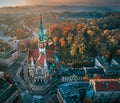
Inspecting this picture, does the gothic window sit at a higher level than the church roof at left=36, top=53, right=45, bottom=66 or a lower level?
lower

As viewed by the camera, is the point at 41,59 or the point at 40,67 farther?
the point at 41,59

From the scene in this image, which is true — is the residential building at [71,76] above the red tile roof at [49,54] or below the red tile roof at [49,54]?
below

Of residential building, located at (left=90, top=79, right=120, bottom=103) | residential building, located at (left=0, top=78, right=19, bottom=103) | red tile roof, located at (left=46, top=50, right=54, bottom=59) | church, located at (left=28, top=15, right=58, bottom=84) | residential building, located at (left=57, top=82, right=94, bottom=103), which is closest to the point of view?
residential building, located at (left=0, top=78, right=19, bottom=103)

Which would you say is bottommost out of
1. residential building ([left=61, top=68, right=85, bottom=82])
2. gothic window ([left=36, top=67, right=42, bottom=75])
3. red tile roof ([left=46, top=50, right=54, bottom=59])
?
residential building ([left=61, top=68, right=85, bottom=82])

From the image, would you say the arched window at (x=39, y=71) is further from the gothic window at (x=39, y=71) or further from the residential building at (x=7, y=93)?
the residential building at (x=7, y=93)

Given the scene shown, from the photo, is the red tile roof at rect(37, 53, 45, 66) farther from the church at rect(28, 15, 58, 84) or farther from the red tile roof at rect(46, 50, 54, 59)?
the red tile roof at rect(46, 50, 54, 59)

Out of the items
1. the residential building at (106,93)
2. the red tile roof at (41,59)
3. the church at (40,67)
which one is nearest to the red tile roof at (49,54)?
the church at (40,67)

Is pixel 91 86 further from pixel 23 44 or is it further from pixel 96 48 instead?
pixel 23 44

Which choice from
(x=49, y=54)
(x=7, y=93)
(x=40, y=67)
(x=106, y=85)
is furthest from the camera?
(x=49, y=54)

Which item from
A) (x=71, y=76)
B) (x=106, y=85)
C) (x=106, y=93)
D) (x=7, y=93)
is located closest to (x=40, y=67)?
(x=71, y=76)

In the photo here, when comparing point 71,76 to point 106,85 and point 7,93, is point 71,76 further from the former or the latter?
point 7,93

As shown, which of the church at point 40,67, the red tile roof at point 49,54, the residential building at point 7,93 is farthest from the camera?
the red tile roof at point 49,54

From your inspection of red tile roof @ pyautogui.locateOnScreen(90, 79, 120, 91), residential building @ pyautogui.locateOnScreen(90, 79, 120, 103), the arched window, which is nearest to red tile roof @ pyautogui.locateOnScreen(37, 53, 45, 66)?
the arched window

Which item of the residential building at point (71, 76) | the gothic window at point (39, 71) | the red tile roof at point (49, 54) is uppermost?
the red tile roof at point (49, 54)
